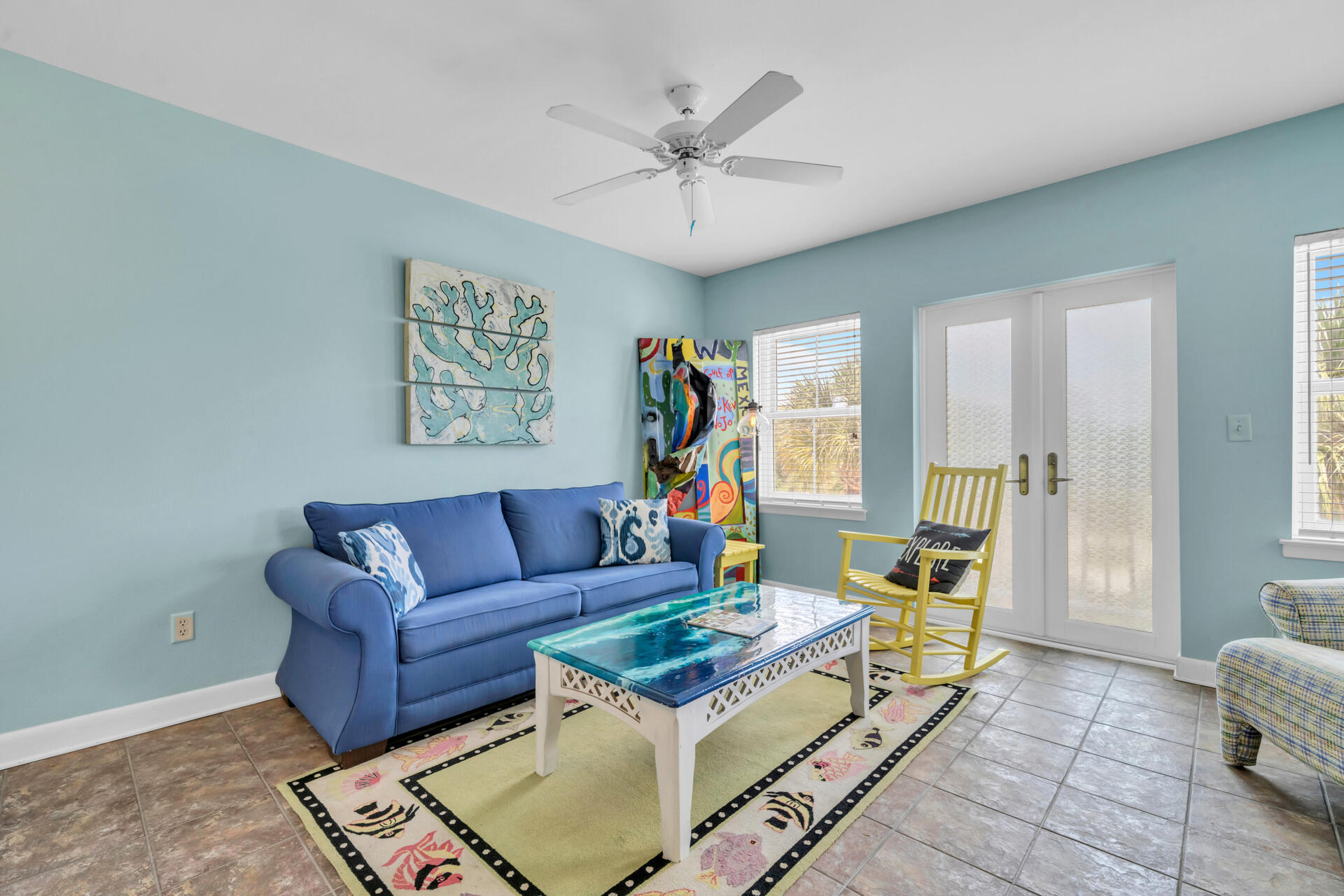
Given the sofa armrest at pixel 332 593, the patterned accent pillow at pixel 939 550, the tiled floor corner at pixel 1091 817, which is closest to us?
the tiled floor corner at pixel 1091 817

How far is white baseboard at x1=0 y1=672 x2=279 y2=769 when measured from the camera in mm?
2133

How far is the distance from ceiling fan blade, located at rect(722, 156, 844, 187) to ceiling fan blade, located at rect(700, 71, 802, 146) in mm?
139

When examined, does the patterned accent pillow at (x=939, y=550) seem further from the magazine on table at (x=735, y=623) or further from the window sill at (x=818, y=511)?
the magazine on table at (x=735, y=623)

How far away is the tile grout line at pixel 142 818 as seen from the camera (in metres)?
1.56

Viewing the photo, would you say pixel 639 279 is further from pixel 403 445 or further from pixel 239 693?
pixel 239 693

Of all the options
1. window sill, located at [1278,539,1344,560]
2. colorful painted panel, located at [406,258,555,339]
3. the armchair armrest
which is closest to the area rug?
the armchair armrest

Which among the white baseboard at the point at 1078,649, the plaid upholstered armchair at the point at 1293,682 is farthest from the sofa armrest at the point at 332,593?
the white baseboard at the point at 1078,649

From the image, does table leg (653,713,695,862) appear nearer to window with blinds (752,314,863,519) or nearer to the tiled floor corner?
the tiled floor corner

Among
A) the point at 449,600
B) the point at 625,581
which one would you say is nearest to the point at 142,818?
the point at 449,600

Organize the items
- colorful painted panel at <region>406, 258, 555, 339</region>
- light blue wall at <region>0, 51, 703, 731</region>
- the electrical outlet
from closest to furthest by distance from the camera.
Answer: light blue wall at <region>0, 51, 703, 731</region>
the electrical outlet
colorful painted panel at <region>406, 258, 555, 339</region>

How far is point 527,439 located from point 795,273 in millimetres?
2260

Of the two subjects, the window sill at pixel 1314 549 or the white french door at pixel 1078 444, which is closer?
the window sill at pixel 1314 549

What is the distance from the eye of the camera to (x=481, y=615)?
2463 millimetres

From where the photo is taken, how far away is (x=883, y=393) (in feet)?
12.9
